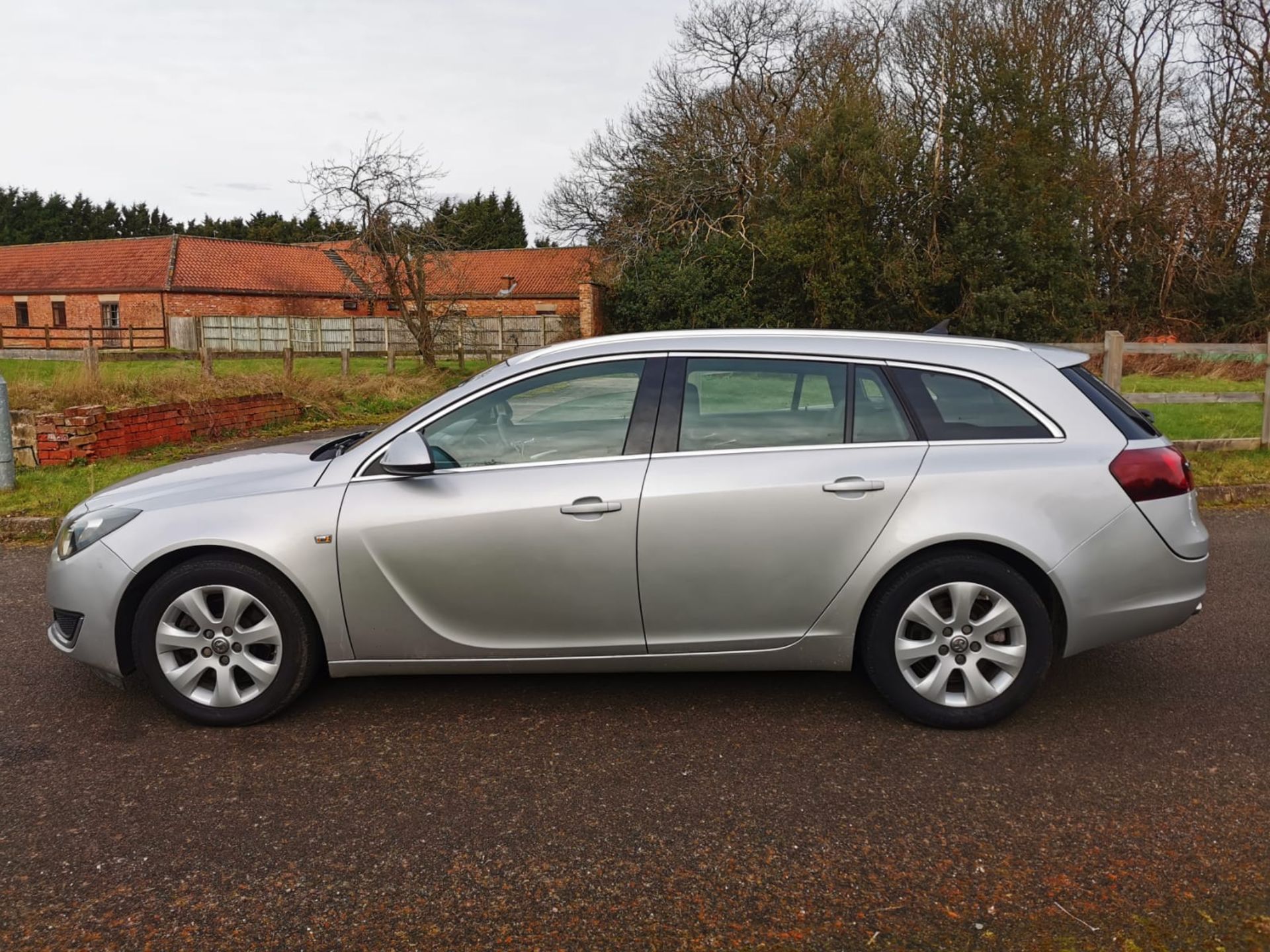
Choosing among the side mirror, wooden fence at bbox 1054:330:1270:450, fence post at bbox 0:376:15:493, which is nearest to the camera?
the side mirror

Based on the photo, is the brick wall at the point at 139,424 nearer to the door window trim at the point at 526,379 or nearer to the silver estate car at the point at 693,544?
the silver estate car at the point at 693,544

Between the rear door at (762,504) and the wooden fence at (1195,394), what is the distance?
7.34 metres

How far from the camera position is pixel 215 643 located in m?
4.03

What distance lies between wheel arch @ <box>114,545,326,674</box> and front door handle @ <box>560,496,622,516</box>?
111 centimetres

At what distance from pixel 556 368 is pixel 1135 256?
32681 mm

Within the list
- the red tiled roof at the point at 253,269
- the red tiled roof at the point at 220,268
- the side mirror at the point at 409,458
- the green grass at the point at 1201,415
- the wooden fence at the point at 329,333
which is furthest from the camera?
the red tiled roof at the point at 253,269

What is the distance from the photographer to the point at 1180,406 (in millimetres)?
16406

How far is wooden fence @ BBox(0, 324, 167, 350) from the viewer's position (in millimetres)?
36812

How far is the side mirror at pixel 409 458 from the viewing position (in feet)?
12.8

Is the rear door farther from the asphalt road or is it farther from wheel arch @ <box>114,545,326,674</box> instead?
wheel arch @ <box>114,545,326,674</box>

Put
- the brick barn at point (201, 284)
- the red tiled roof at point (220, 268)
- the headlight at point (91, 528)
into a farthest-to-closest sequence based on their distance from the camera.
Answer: the red tiled roof at point (220, 268) → the brick barn at point (201, 284) → the headlight at point (91, 528)

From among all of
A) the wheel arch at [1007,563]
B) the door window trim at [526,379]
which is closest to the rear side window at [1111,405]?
the wheel arch at [1007,563]

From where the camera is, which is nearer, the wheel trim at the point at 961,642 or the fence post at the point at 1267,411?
the wheel trim at the point at 961,642

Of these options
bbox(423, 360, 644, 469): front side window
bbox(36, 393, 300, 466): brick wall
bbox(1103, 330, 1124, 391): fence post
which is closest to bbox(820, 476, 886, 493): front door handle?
bbox(423, 360, 644, 469): front side window
